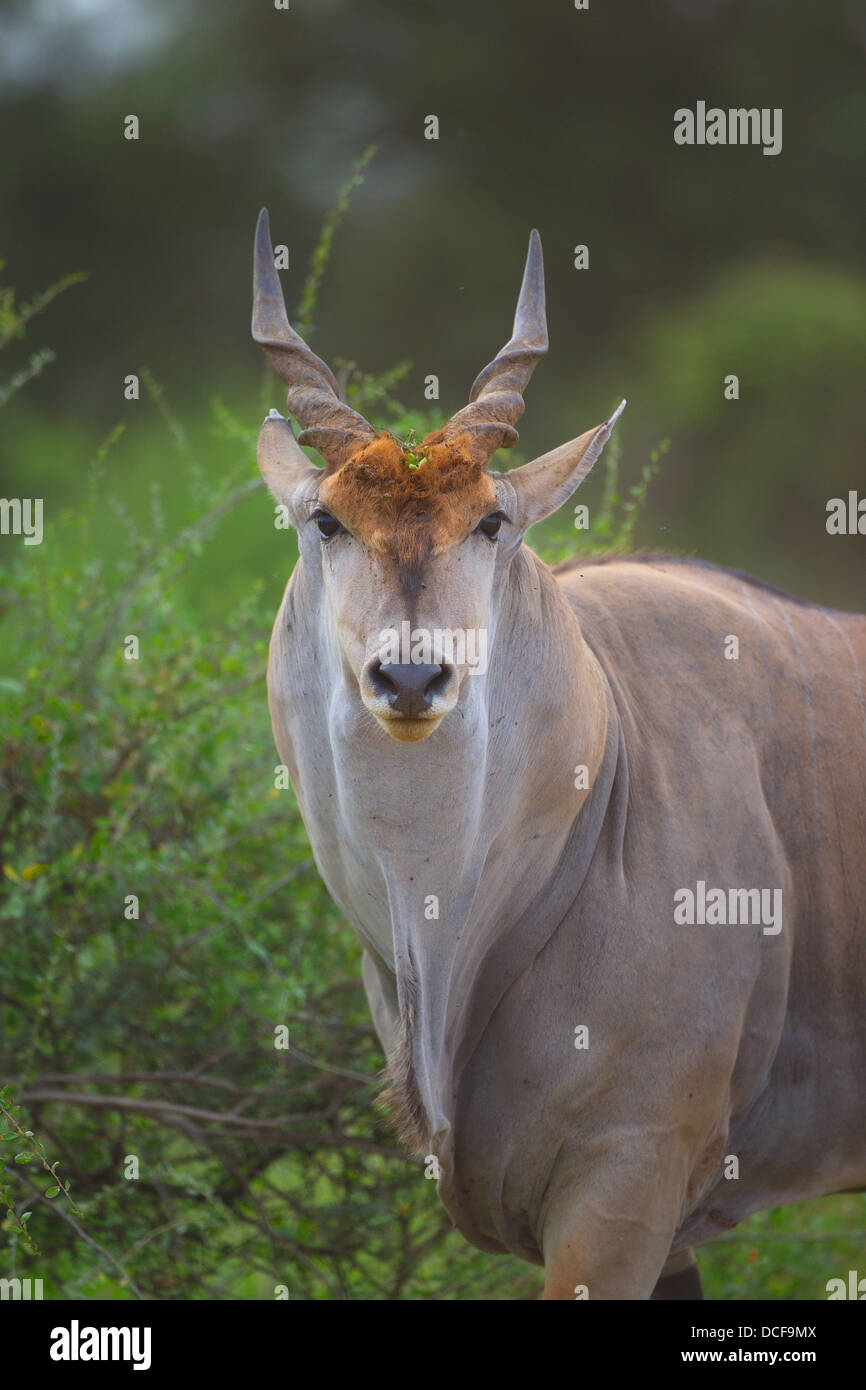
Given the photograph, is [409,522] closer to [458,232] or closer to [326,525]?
[326,525]

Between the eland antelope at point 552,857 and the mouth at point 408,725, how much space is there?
0.4 inches

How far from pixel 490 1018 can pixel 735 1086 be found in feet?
1.98

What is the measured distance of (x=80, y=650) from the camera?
5.43 metres

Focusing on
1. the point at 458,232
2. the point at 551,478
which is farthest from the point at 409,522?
the point at 458,232

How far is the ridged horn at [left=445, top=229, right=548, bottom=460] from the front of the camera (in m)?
3.28

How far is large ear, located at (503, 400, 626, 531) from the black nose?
62 cm

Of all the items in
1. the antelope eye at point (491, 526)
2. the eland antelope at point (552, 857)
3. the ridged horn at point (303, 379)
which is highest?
the ridged horn at point (303, 379)

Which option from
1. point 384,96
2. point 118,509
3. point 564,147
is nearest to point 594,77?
point 564,147

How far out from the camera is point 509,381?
3.54 meters

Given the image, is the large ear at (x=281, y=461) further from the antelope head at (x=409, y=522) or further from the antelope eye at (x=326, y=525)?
the antelope eye at (x=326, y=525)

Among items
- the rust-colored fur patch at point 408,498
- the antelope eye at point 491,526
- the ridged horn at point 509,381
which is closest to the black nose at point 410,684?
the rust-colored fur patch at point 408,498

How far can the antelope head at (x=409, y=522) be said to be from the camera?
2.94m

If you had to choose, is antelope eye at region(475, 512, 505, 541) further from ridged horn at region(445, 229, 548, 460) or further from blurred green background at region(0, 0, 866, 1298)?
blurred green background at region(0, 0, 866, 1298)

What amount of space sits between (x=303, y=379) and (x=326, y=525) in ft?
1.47
